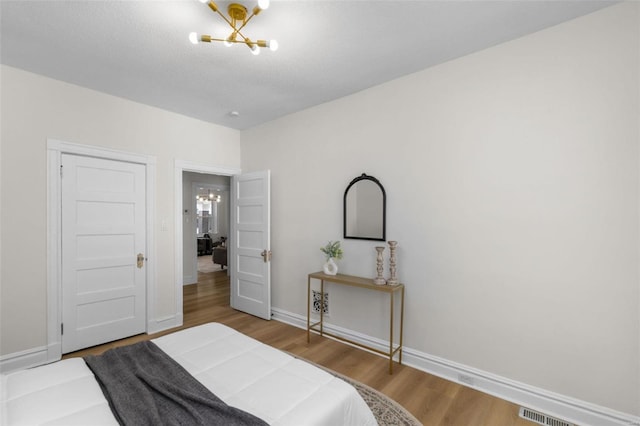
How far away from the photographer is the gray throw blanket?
1210 millimetres

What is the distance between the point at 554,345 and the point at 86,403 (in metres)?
2.87

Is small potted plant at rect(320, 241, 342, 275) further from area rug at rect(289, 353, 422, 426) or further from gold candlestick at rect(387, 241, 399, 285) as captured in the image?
area rug at rect(289, 353, 422, 426)

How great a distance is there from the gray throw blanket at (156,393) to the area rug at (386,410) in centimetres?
124

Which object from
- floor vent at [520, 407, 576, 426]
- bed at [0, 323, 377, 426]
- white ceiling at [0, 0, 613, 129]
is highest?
white ceiling at [0, 0, 613, 129]

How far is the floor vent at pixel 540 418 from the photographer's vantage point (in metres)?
1.99

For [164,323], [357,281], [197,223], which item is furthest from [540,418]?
[197,223]

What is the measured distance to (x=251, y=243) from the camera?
13.8ft

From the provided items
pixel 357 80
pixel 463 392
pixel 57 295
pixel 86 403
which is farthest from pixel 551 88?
pixel 57 295

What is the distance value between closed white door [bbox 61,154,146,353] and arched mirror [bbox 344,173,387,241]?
8.19 ft

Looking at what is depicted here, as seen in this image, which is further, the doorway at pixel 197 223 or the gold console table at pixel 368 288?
the doorway at pixel 197 223

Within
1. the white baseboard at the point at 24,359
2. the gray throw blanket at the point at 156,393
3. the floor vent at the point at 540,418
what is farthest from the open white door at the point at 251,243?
the floor vent at the point at 540,418

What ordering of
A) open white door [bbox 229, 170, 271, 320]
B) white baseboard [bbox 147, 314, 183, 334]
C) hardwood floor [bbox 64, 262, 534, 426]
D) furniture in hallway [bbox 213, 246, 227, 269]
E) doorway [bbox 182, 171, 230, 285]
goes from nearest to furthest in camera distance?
hardwood floor [bbox 64, 262, 534, 426] < white baseboard [bbox 147, 314, 183, 334] < open white door [bbox 229, 170, 271, 320] < doorway [bbox 182, 171, 230, 285] < furniture in hallway [bbox 213, 246, 227, 269]

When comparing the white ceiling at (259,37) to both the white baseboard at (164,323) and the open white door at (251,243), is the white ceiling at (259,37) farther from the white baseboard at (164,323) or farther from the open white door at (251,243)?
the white baseboard at (164,323)

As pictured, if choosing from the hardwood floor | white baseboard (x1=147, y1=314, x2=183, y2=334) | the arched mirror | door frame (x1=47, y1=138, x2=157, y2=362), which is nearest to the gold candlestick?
the arched mirror
